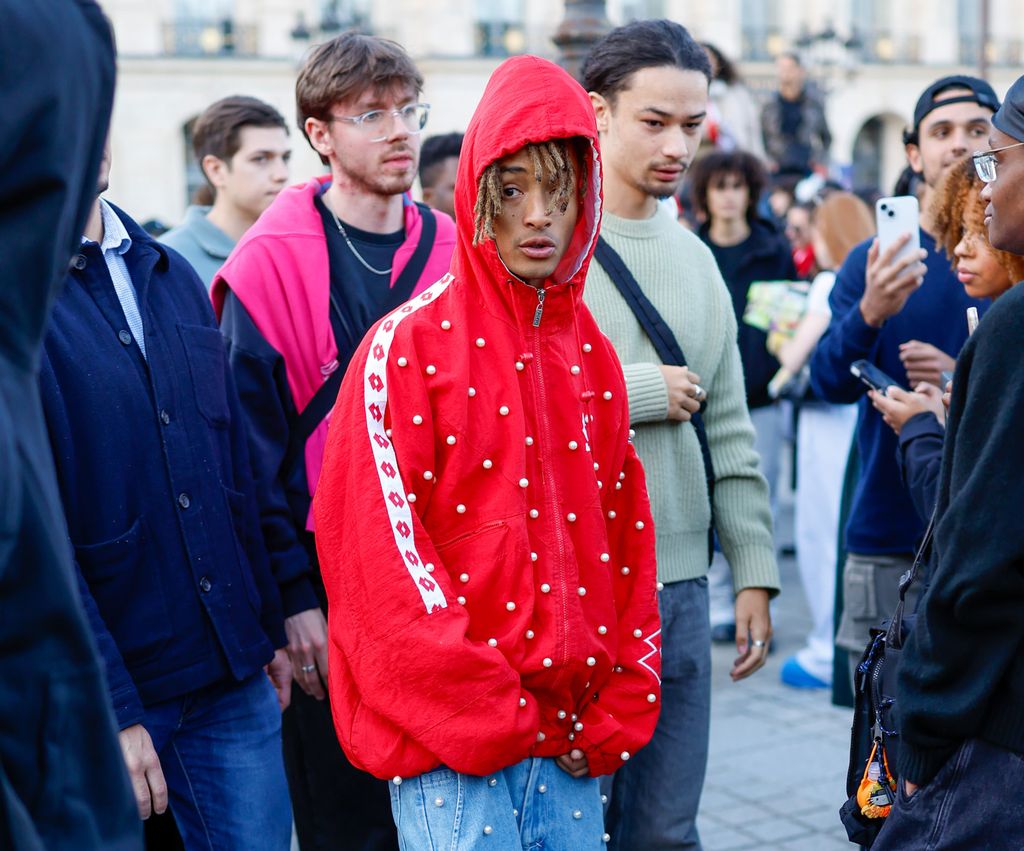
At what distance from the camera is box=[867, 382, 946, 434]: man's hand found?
150 inches

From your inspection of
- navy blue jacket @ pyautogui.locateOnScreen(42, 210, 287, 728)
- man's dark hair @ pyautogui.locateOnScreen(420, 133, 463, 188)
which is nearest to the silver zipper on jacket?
navy blue jacket @ pyautogui.locateOnScreen(42, 210, 287, 728)

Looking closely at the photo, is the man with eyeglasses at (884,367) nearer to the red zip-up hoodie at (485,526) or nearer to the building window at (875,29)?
the red zip-up hoodie at (485,526)

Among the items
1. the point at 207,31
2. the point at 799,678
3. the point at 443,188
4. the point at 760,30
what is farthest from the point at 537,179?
the point at 760,30

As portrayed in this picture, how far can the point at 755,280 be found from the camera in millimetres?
7531

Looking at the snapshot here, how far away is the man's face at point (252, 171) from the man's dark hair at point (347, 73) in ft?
5.47

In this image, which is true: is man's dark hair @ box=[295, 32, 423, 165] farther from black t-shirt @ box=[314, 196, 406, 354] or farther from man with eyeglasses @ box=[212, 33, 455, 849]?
black t-shirt @ box=[314, 196, 406, 354]

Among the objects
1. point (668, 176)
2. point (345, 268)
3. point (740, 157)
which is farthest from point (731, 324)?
point (740, 157)

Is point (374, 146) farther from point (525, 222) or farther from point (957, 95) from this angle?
point (957, 95)

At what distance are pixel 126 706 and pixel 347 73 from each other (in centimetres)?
187

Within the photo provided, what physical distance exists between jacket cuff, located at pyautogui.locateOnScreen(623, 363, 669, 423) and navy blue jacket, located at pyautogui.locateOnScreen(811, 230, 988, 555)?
102 centimetres

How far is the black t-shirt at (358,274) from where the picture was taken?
151 inches

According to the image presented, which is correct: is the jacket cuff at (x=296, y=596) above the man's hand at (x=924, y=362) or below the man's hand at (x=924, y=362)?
below

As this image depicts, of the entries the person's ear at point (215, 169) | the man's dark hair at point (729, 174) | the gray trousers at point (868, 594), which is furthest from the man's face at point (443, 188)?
the gray trousers at point (868, 594)

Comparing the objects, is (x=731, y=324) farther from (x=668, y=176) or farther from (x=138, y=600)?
(x=138, y=600)
